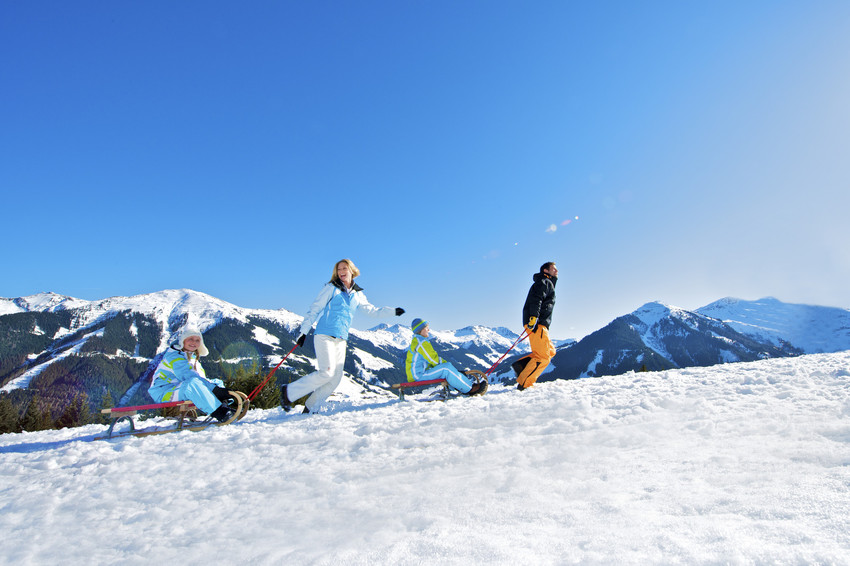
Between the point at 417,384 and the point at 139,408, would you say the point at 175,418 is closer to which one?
the point at 139,408

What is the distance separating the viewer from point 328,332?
7684 mm

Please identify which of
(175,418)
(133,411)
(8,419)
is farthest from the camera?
(8,419)

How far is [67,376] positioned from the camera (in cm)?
19088

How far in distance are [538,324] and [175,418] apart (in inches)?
302

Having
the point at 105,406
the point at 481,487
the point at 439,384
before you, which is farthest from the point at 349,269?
the point at 105,406

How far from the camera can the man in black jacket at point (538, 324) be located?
30.0 feet

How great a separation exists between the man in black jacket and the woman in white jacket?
3.10m

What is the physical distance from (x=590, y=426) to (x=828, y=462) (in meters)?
1.99

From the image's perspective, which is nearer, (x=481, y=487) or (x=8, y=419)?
(x=481, y=487)

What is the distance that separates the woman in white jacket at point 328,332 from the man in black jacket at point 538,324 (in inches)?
122

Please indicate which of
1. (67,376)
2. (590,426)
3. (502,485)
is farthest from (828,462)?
(67,376)

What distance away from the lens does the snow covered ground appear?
2.27 metres

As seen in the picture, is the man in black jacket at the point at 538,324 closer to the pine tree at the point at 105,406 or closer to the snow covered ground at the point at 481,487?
the snow covered ground at the point at 481,487

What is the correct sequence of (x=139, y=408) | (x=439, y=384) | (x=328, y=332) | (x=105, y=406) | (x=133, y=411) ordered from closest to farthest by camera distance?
(x=139, y=408) < (x=133, y=411) < (x=328, y=332) < (x=439, y=384) < (x=105, y=406)
